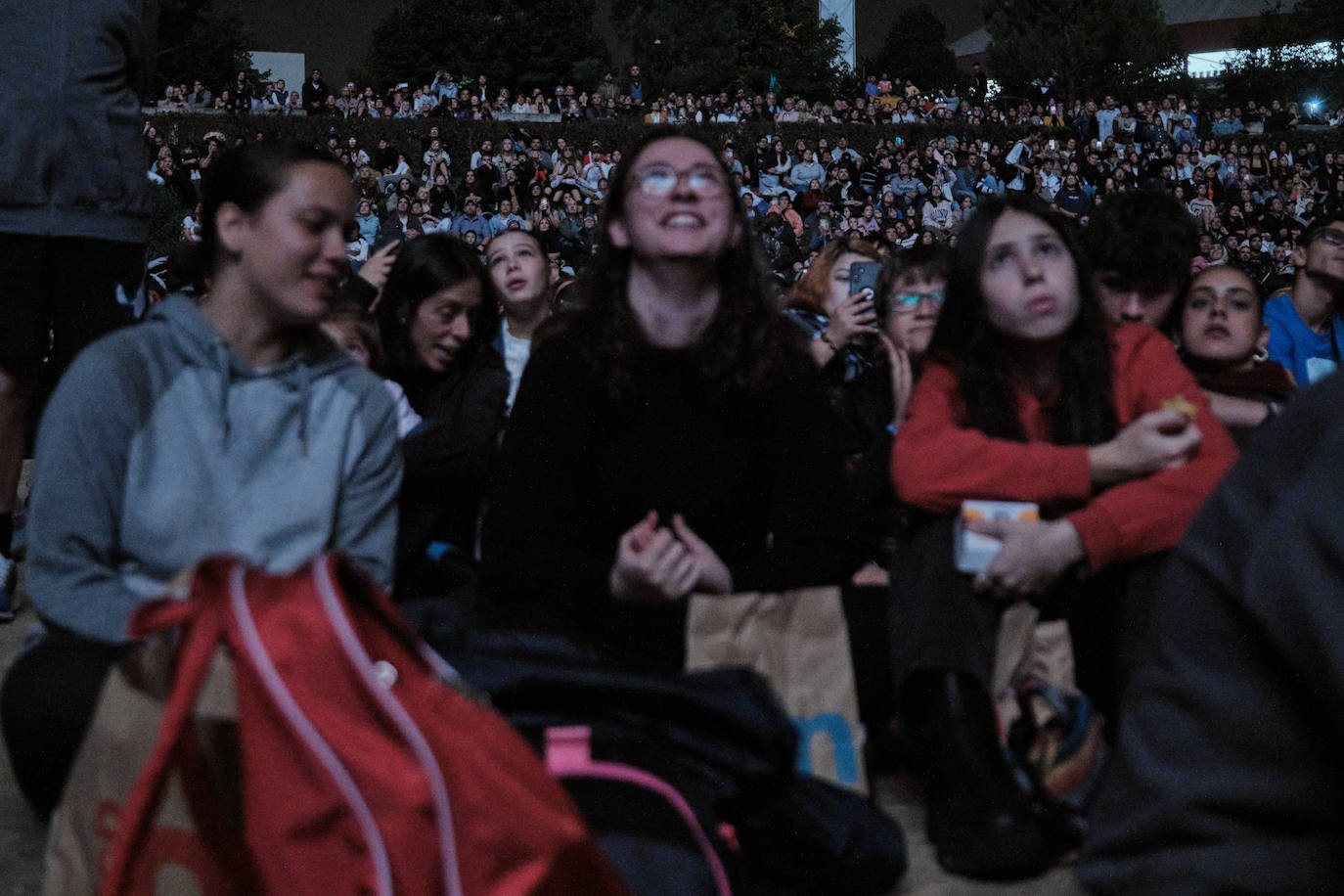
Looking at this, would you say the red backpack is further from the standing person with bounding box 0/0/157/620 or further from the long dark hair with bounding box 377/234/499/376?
the long dark hair with bounding box 377/234/499/376

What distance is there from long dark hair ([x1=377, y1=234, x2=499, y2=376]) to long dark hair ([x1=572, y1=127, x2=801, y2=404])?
2.77 feet

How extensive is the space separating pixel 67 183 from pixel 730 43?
152 feet

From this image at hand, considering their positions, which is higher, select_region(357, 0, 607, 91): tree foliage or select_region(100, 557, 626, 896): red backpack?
select_region(357, 0, 607, 91): tree foliage

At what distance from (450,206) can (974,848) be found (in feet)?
69.4

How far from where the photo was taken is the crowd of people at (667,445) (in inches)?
85.4

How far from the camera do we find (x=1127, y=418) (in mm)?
2760

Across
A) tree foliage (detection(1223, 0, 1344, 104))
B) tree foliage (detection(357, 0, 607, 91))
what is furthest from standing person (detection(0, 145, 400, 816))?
tree foliage (detection(1223, 0, 1344, 104))

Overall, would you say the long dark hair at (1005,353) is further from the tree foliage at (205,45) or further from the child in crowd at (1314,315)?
the tree foliage at (205,45)

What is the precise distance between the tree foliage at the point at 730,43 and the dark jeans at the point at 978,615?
43.1m

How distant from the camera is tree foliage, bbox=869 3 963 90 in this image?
6575cm

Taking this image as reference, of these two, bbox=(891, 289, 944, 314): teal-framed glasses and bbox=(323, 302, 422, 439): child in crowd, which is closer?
bbox=(323, 302, 422, 439): child in crowd

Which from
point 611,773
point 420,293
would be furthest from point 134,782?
point 420,293

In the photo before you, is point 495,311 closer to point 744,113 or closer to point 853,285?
point 853,285

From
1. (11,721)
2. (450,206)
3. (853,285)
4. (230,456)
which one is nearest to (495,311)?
(853,285)
